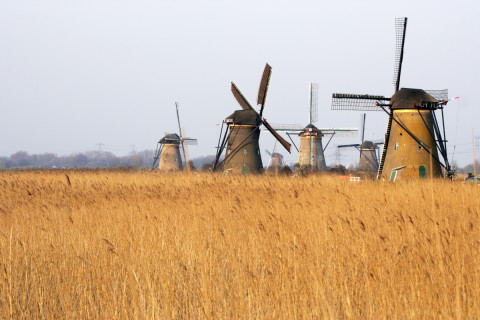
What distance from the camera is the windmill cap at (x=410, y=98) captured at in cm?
2128

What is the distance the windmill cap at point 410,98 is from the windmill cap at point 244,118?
8.88 metres

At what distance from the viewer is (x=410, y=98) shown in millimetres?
21531

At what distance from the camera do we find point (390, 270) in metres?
3.69

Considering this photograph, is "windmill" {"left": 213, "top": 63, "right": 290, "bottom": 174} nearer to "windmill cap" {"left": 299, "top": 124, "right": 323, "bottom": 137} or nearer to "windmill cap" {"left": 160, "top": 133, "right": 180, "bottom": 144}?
"windmill cap" {"left": 299, "top": 124, "right": 323, "bottom": 137}

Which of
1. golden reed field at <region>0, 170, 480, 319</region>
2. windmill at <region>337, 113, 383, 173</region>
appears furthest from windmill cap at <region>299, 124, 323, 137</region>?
golden reed field at <region>0, 170, 480, 319</region>

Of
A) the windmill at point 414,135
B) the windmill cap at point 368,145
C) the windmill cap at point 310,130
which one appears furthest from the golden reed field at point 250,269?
the windmill cap at point 368,145

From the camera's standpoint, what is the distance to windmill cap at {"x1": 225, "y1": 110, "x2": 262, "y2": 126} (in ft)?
94.4

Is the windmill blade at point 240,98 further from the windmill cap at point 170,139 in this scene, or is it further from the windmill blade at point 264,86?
the windmill cap at point 170,139

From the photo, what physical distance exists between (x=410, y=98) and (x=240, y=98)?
11.7m

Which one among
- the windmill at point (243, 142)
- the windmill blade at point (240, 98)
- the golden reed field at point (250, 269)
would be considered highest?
the windmill blade at point (240, 98)

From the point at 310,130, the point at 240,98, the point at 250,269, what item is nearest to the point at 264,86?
the point at 240,98

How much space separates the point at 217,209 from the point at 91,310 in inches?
144

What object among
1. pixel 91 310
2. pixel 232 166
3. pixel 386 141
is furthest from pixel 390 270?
pixel 232 166

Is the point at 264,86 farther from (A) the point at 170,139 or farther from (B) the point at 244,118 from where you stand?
(A) the point at 170,139
